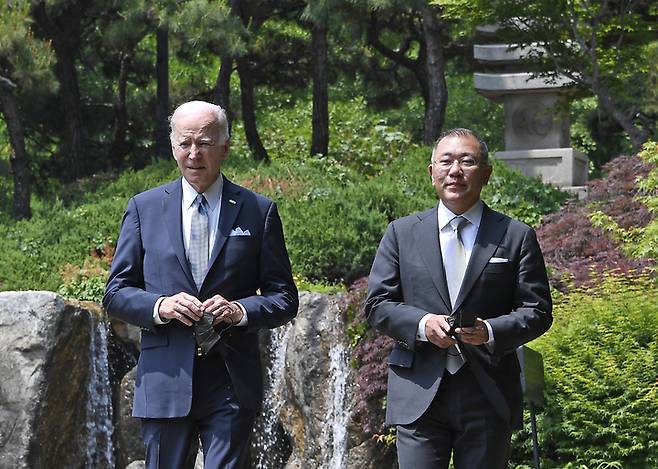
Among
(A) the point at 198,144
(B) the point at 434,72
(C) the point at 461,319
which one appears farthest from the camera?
(B) the point at 434,72

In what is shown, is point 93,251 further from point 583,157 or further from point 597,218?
point 583,157

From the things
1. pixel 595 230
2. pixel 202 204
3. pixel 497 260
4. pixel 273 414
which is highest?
pixel 595 230

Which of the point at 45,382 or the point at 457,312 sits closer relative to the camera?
the point at 457,312

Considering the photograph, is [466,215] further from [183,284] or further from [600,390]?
[600,390]

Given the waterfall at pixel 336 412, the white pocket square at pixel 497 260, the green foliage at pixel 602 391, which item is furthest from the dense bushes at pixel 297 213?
the white pocket square at pixel 497 260

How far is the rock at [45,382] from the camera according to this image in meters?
10.5

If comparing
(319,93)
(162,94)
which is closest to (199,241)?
(319,93)

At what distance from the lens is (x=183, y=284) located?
4906mm

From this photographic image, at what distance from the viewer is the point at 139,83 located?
2284 centimetres

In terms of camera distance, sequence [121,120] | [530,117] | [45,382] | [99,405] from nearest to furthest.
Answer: [45,382], [99,405], [530,117], [121,120]

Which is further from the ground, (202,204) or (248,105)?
(248,105)

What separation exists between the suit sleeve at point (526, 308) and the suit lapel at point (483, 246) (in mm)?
105

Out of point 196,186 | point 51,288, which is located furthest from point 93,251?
point 196,186

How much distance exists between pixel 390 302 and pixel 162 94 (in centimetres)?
1487
